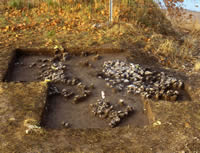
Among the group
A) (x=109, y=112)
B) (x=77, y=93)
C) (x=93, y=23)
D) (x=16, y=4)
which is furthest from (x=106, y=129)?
(x=16, y=4)

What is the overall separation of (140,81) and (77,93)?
1244 mm

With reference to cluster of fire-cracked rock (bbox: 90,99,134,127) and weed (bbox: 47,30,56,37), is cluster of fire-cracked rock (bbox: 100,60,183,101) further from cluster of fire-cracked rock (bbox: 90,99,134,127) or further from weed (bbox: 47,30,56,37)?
weed (bbox: 47,30,56,37)

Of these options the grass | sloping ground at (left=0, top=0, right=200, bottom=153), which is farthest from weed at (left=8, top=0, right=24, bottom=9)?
sloping ground at (left=0, top=0, right=200, bottom=153)

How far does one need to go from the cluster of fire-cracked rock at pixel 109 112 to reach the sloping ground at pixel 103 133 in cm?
32

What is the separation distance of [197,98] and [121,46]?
7.83ft

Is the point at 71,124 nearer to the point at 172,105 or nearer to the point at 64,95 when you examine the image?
the point at 64,95

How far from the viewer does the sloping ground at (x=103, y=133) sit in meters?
3.09

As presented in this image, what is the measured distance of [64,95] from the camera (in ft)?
14.4

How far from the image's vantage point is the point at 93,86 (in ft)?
15.2

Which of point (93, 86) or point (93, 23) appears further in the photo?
point (93, 23)

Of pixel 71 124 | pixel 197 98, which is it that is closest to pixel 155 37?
pixel 197 98

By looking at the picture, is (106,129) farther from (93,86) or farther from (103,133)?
(93,86)

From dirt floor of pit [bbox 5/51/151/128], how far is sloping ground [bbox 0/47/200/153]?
24 centimetres

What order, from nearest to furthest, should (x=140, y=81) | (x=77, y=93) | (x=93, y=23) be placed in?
1. (x=77, y=93)
2. (x=140, y=81)
3. (x=93, y=23)
